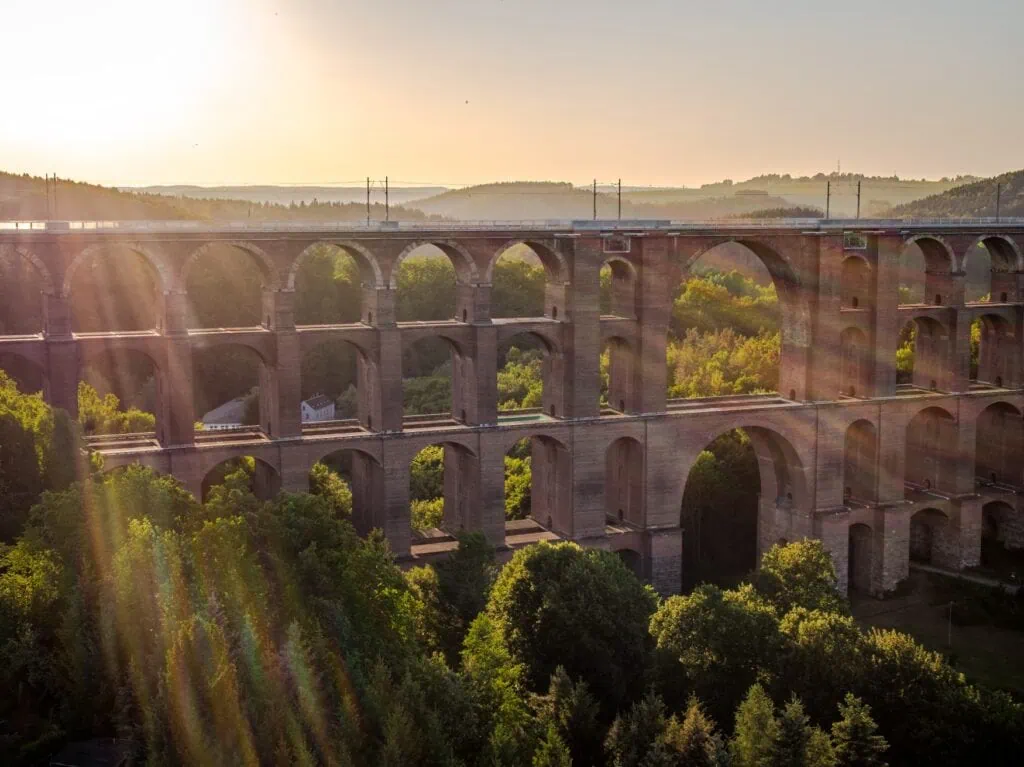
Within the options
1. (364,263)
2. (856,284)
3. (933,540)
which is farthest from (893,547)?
(364,263)

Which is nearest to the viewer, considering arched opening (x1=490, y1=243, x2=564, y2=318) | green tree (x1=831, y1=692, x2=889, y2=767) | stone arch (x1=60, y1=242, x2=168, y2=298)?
green tree (x1=831, y1=692, x2=889, y2=767)

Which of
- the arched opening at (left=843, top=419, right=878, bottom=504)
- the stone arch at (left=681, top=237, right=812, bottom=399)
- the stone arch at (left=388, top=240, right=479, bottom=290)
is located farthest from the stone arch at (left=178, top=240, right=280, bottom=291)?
the arched opening at (left=843, top=419, right=878, bottom=504)

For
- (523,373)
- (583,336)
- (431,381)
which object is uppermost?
(583,336)

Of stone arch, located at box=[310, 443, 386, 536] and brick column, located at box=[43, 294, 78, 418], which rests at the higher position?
brick column, located at box=[43, 294, 78, 418]

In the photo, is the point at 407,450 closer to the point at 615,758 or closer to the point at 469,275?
the point at 469,275

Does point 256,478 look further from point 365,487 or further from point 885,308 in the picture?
point 885,308

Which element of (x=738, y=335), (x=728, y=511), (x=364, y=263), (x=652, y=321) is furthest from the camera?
(x=738, y=335)

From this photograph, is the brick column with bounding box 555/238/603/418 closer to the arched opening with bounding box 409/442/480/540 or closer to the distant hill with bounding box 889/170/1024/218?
the arched opening with bounding box 409/442/480/540
